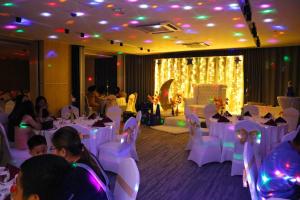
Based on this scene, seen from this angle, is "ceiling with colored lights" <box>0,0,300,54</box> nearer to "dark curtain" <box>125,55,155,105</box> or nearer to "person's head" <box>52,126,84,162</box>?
"person's head" <box>52,126,84,162</box>

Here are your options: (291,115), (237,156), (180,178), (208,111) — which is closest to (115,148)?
(180,178)

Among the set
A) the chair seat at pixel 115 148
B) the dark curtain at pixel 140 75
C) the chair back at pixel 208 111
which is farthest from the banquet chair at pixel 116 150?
the dark curtain at pixel 140 75

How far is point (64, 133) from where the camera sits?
6.80 ft

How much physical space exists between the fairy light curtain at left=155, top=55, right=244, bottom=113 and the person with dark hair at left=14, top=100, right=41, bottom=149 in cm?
902

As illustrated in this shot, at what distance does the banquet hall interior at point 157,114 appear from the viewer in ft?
6.64

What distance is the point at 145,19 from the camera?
19.3 feet

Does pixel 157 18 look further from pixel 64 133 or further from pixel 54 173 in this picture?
pixel 54 173

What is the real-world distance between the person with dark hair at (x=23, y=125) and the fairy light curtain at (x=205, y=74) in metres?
9.02

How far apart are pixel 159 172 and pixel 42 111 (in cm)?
239

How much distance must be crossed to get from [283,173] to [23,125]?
10.9 feet

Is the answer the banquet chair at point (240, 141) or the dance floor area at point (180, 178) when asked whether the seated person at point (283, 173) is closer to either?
the dance floor area at point (180, 178)

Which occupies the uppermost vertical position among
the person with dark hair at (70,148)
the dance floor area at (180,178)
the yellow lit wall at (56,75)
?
the yellow lit wall at (56,75)

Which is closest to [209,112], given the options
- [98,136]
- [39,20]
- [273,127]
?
[273,127]

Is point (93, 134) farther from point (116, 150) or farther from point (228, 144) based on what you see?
point (228, 144)
